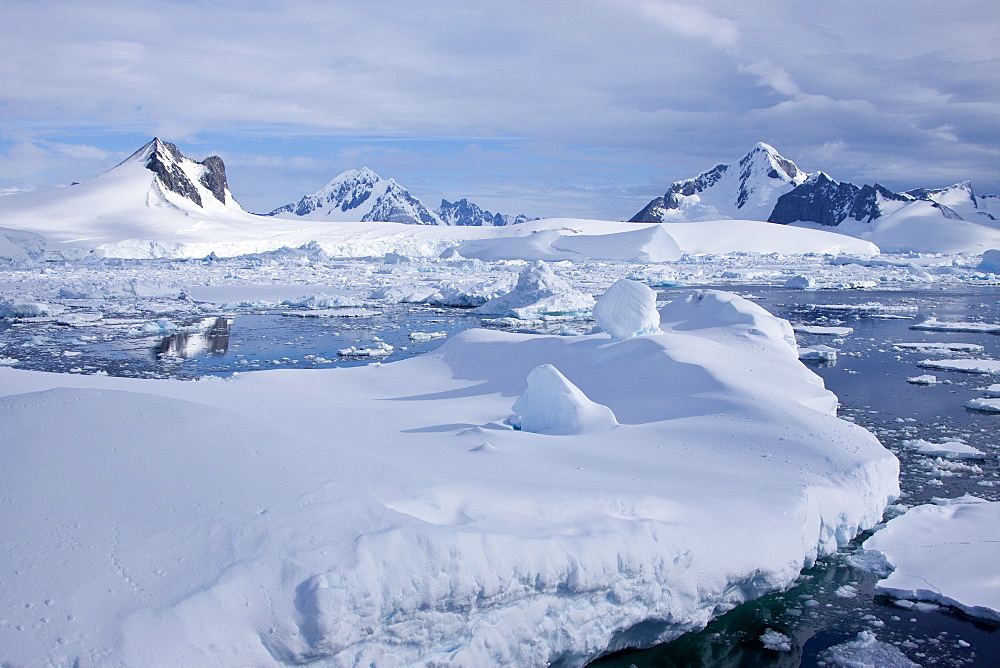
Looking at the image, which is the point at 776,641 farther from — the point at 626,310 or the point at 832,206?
the point at 832,206

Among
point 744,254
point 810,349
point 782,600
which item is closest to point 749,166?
point 744,254

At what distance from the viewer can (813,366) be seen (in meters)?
10.6

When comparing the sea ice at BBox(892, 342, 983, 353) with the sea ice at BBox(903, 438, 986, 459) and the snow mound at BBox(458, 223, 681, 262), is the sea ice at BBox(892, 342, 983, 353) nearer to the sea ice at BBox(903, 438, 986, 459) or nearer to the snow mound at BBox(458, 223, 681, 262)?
the sea ice at BBox(903, 438, 986, 459)

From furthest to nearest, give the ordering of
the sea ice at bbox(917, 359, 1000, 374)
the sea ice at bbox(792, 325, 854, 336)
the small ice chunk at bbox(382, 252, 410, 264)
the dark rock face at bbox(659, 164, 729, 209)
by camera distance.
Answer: the dark rock face at bbox(659, 164, 729, 209)
the small ice chunk at bbox(382, 252, 410, 264)
the sea ice at bbox(792, 325, 854, 336)
the sea ice at bbox(917, 359, 1000, 374)

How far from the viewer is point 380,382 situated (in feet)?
26.7

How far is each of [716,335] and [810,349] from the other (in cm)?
260

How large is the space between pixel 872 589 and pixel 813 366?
22.4 feet

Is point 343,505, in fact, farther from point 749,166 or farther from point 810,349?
point 749,166

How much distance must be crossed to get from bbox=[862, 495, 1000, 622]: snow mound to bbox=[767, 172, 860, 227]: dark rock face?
86.3 m

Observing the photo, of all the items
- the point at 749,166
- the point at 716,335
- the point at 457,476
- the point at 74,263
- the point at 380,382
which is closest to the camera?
the point at 457,476

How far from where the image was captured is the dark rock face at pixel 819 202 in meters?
84.5

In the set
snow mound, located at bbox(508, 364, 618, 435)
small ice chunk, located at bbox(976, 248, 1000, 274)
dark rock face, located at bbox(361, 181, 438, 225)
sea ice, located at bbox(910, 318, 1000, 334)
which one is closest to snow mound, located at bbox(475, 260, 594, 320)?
sea ice, located at bbox(910, 318, 1000, 334)

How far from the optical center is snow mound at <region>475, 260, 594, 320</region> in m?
16.9

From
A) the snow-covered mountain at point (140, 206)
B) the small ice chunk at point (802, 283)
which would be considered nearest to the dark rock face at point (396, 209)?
the snow-covered mountain at point (140, 206)
